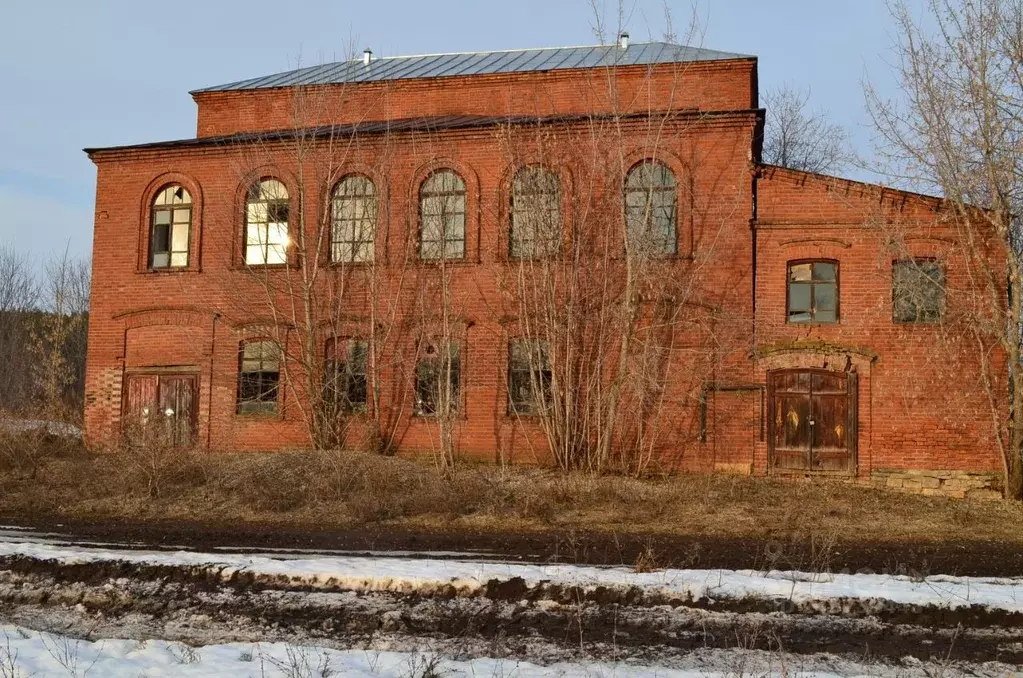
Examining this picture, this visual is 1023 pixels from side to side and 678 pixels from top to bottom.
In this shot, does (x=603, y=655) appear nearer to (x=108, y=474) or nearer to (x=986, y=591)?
(x=986, y=591)

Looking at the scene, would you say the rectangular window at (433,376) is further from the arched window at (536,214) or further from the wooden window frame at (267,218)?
the wooden window frame at (267,218)

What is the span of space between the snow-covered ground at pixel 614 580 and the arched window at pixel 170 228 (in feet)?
38.2

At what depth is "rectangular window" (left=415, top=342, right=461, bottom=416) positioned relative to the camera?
17047mm

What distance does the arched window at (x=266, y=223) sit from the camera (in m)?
18.5

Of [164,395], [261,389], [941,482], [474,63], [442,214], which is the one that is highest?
[474,63]

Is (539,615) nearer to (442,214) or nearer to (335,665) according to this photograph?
(335,665)

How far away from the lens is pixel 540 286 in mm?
16234

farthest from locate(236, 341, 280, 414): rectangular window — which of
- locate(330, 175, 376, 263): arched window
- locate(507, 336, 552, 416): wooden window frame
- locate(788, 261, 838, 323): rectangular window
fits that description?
locate(788, 261, 838, 323): rectangular window

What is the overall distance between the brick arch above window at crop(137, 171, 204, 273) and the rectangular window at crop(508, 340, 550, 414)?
735 centimetres

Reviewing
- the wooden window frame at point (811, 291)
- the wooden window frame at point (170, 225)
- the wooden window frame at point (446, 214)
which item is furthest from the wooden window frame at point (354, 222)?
the wooden window frame at point (811, 291)

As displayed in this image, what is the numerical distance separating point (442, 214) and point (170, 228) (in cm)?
645

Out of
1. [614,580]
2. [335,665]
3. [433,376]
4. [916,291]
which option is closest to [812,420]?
[916,291]

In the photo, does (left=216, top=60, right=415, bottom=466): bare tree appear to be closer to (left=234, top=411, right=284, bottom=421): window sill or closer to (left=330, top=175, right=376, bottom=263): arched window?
(left=330, top=175, right=376, bottom=263): arched window

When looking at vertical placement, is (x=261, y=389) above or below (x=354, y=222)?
below
